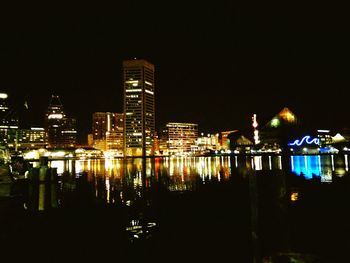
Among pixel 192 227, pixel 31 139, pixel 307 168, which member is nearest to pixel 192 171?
pixel 307 168

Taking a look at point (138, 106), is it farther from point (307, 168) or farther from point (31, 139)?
point (307, 168)

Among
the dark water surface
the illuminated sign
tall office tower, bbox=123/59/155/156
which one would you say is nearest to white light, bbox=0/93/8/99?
the dark water surface

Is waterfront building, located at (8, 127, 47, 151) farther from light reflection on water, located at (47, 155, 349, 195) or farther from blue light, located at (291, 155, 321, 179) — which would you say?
blue light, located at (291, 155, 321, 179)

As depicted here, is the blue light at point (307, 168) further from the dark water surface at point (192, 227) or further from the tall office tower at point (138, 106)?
the tall office tower at point (138, 106)

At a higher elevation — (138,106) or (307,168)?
(138,106)

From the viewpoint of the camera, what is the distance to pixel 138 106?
618ft

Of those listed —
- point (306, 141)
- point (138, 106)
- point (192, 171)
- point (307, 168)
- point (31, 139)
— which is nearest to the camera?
point (307, 168)

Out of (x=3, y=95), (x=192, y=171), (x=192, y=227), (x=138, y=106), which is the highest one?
(x=138, y=106)

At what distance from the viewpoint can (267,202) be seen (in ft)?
21.1

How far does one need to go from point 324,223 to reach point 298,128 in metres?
153

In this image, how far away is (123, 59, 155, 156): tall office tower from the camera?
7151 inches

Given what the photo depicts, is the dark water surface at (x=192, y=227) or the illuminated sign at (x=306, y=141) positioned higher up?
the illuminated sign at (x=306, y=141)

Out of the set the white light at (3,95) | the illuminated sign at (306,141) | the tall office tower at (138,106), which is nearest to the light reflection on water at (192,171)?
the white light at (3,95)

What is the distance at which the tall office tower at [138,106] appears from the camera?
18162 centimetres
